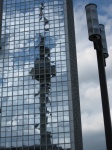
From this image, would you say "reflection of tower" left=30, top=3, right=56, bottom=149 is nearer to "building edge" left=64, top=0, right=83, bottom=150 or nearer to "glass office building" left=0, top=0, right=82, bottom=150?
"glass office building" left=0, top=0, right=82, bottom=150

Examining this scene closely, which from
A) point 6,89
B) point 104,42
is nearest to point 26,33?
point 6,89

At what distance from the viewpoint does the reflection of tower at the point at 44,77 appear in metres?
77.7

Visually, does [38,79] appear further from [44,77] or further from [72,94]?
[72,94]

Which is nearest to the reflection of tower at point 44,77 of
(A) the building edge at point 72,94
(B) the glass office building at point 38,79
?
(B) the glass office building at point 38,79

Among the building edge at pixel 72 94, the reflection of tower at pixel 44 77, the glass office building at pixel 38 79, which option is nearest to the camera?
the reflection of tower at pixel 44 77

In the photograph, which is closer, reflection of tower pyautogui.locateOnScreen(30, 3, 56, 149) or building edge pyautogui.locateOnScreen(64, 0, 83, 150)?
reflection of tower pyautogui.locateOnScreen(30, 3, 56, 149)

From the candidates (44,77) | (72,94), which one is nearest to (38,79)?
(44,77)

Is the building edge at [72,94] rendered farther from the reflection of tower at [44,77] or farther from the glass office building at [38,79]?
the reflection of tower at [44,77]

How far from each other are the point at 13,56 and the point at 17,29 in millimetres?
10498

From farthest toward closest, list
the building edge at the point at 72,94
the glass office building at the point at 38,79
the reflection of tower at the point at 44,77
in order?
the building edge at the point at 72,94 < the glass office building at the point at 38,79 < the reflection of tower at the point at 44,77

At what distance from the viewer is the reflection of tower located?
3060 inches

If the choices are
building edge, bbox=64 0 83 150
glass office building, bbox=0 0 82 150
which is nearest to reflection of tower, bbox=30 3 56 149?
glass office building, bbox=0 0 82 150

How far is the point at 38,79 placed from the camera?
86.2 metres

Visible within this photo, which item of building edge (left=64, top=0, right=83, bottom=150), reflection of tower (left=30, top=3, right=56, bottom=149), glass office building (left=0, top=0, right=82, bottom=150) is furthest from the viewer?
building edge (left=64, top=0, right=83, bottom=150)
